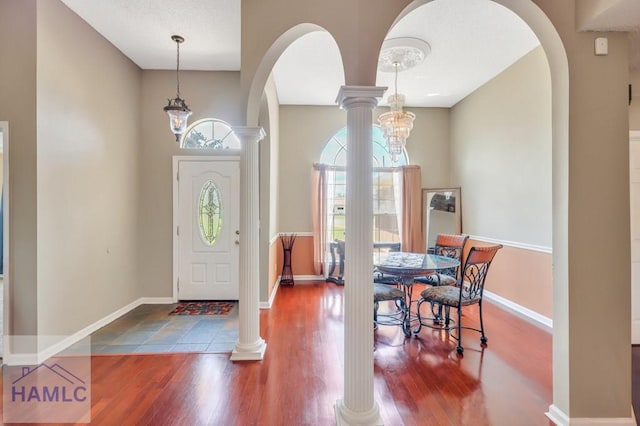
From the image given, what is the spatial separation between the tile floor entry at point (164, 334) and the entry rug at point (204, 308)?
0.34 feet

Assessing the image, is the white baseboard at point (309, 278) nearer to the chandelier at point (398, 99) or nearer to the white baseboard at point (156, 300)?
the white baseboard at point (156, 300)

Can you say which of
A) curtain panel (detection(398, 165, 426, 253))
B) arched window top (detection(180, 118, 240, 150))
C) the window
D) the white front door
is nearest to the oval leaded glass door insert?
the white front door

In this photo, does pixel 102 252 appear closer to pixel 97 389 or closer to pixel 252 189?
pixel 97 389

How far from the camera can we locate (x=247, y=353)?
2670mm

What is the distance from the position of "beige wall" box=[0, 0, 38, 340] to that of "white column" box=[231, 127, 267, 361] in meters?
1.83

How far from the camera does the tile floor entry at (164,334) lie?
2895 mm

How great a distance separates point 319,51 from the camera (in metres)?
3.60

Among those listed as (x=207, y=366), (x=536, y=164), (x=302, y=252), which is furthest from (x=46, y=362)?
(x=536, y=164)

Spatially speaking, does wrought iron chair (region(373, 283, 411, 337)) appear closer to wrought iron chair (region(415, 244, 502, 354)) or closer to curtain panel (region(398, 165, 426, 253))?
wrought iron chair (region(415, 244, 502, 354))

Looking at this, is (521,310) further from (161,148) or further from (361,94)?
(161,148)

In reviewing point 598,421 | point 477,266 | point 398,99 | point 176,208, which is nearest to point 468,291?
point 477,266

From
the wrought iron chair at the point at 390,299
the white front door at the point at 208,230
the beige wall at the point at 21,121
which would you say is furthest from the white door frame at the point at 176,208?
the wrought iron chair at the point at 390,299

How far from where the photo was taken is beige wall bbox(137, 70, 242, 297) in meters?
4.19

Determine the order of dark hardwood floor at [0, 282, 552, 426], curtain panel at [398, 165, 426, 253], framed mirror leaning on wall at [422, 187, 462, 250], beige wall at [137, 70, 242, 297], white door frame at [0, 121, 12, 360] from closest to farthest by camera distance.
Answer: dark hardwood floor at [0, 282, 552, 426] < white door frame at [0, 121, 12, 360] < beige wall at [137, 70, 242, 297] < framed mirror leaning on wall at [422, 187, 462, 250] < curtain panel at [398, 165, 426, 253]
